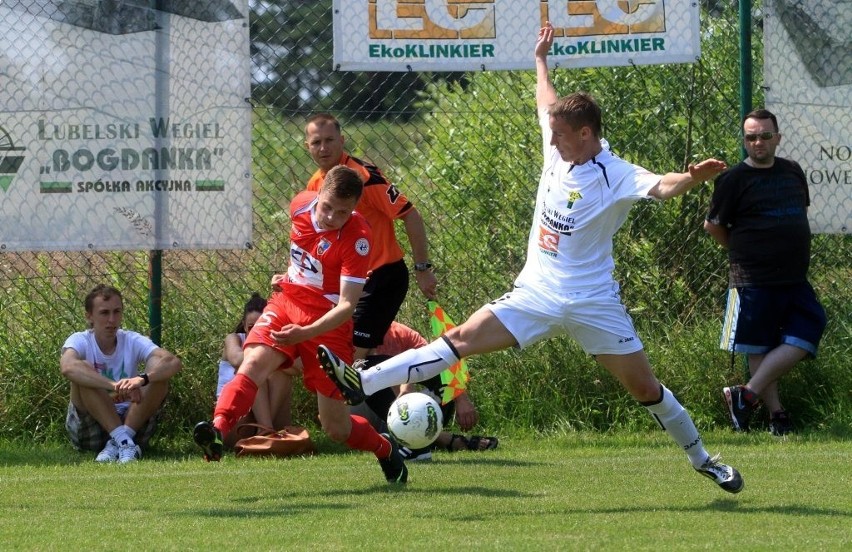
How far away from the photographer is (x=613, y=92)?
977 cm

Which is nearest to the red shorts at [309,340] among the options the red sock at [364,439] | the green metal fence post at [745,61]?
the red sock at [364,439]

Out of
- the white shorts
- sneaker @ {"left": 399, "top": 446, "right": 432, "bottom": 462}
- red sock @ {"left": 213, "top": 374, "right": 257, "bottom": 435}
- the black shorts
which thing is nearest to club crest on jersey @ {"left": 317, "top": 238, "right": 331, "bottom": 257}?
red sock @ {"left": 213, "top": 374, "right": 257, "bottom": 435}

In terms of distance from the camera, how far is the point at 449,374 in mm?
8031

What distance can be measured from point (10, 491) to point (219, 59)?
126 inches

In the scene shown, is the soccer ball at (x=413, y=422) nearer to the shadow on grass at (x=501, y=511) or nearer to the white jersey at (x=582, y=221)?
the shadow on grass at (x=501, y=511)

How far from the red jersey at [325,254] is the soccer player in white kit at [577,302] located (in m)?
0.61

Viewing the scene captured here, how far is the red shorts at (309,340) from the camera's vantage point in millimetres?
6383

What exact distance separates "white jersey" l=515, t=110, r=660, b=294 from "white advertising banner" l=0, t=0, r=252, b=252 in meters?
2.99

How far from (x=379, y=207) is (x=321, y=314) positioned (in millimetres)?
1548

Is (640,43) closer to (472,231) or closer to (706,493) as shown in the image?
(472,231)

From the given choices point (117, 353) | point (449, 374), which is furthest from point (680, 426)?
point (117, 353)

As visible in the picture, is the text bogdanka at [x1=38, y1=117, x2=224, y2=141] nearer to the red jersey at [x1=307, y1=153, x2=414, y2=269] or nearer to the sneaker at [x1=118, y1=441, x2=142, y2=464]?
the red jersey at [x1=307, y1=153, x2=414, y2=269]

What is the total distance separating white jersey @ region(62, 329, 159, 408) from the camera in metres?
8.23

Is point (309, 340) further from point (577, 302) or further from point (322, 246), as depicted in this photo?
point (577, 302)
